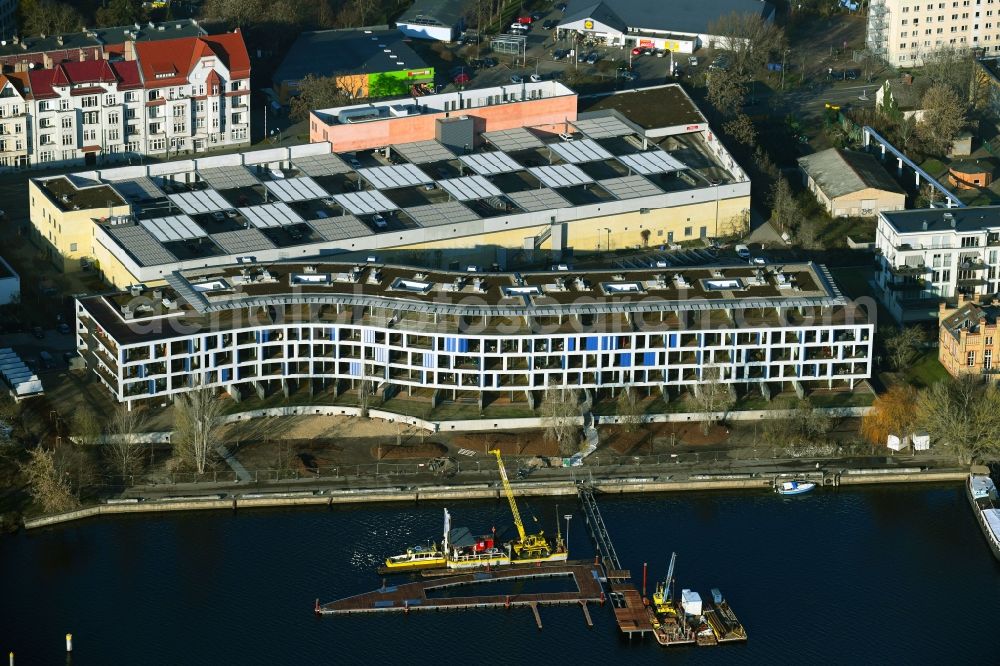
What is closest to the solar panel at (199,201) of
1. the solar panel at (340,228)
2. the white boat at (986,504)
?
the solar panel at (340,228)

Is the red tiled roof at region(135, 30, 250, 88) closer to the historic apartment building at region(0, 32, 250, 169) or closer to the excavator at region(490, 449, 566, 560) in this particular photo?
the historic apartment building at region(0, 32, 250, 169)

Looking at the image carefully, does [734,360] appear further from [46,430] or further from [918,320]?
[46,430]

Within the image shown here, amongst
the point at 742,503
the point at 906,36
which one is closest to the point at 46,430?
the point at 742,503

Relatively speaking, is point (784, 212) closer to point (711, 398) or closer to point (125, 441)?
point (711, 398)

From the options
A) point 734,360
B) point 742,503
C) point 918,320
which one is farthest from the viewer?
point 918,320

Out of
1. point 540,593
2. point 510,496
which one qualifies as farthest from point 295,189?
point 540,593

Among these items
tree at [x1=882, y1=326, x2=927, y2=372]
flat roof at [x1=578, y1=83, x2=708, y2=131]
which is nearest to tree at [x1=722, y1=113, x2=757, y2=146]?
flat roof at [x1=578, y1=83, x2=708, y2=131]

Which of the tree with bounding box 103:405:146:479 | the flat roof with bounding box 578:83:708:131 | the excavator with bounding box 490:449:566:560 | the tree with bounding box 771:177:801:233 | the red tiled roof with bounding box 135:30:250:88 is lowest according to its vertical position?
the excavator with bounding box 490:449:566:560
